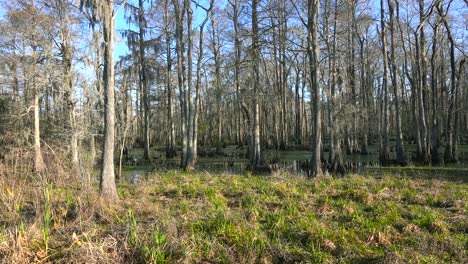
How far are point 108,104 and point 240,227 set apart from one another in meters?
3.96

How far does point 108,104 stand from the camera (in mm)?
7188

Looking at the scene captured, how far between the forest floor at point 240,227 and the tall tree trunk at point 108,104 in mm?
546

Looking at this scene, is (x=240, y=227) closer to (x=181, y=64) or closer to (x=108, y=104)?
(x=108, y=104)

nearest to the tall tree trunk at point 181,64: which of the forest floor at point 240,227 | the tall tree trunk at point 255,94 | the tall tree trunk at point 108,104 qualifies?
the tall tree trunk at point 255,94

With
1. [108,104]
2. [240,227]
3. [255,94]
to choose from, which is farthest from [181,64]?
[240,227]

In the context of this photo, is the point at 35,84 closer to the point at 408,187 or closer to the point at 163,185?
the point at 163,185

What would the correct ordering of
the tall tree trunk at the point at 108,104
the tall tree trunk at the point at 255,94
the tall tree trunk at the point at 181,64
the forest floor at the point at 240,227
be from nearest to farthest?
the forest floor at the point at 240,227
the tall tree trunk at the point at 108,104
the tall tree trunk at the point at 255,94
the tall tree trunk at the point at 181,64

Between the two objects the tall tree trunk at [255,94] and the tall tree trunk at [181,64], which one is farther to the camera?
the tall tree trunk at [181,64]

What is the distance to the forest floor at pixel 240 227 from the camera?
14.4ft

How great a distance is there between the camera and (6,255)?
425 centimetres

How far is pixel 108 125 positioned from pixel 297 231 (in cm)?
450

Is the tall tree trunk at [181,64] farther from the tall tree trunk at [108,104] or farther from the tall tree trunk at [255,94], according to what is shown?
the tall tree trunk at [108,104]

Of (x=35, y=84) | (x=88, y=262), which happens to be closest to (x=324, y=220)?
(x=88, y=262)

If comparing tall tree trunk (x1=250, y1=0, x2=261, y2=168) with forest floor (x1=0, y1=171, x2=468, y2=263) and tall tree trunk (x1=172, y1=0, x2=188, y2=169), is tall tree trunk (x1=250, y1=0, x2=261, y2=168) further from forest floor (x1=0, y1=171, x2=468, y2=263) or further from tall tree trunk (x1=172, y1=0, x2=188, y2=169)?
forest floor (x1=0, y1=171, x2=468, y2=263)
